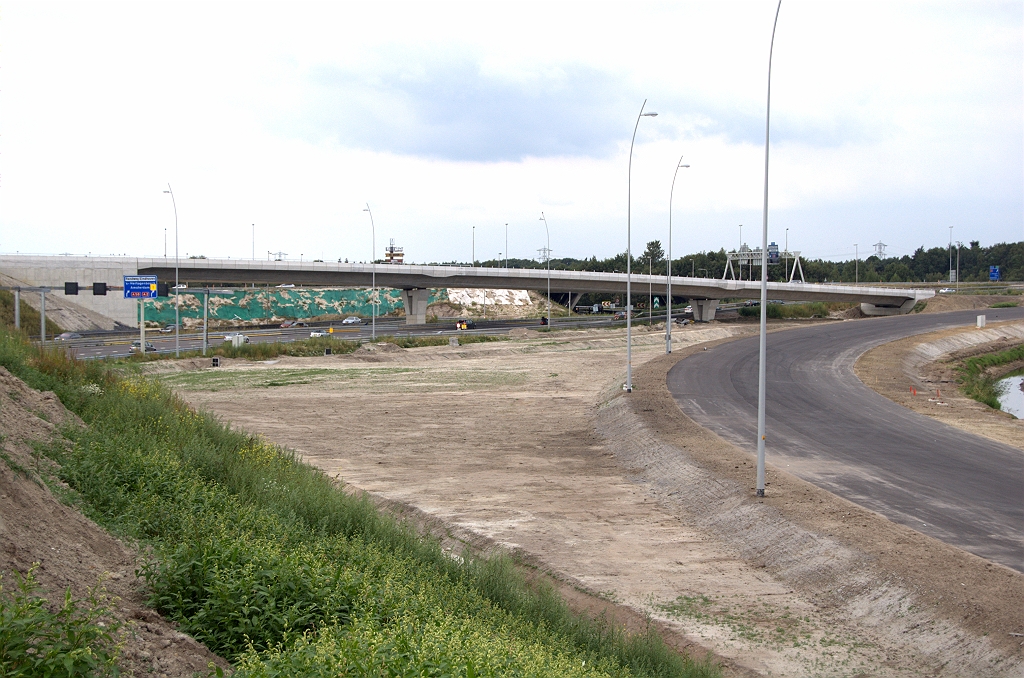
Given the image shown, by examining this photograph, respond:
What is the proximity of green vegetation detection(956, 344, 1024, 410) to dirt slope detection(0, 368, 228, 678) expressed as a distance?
133 ft

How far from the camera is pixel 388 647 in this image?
6684 mm

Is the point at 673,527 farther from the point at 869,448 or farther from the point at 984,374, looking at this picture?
the point at 984,374

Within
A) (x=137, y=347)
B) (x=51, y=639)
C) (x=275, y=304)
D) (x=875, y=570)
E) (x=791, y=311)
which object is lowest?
(x=875, y=570)

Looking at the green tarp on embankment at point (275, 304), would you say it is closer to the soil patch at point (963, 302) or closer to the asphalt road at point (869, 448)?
the asphalt road at point (869, 448)

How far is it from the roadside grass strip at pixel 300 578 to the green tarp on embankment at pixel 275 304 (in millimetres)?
86549

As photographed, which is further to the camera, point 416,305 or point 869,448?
point 416,305

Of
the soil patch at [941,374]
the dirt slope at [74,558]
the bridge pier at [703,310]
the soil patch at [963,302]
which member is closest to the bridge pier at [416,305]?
the bridge pier at [703,310]

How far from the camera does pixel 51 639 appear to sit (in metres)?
5.80

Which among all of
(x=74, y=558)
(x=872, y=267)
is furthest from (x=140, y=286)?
(x=872, y=267)

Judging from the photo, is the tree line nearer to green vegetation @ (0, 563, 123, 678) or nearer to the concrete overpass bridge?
the concrete overpass bridge

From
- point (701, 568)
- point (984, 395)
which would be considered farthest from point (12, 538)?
point (984, 395)

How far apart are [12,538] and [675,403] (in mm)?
28460

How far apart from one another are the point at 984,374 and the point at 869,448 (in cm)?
3710

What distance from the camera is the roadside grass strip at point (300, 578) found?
22.4ft
